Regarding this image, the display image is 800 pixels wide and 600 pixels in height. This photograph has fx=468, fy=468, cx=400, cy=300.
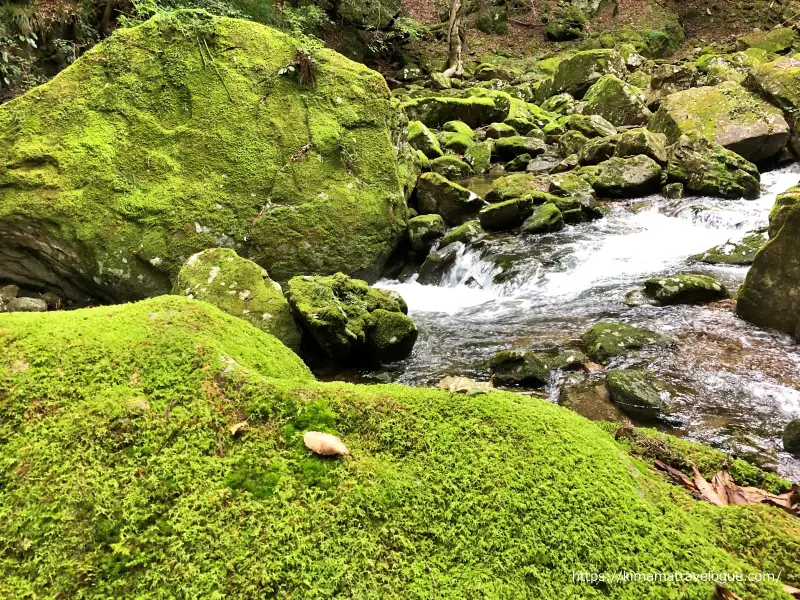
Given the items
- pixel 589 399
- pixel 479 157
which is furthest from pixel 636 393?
pixel 479 157

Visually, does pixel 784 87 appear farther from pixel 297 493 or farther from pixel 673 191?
pixel 297 493

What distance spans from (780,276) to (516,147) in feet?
34.1

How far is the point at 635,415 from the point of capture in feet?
15.8

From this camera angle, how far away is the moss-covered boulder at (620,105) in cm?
1656

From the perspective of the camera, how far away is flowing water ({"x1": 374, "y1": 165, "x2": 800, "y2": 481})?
4801 mm

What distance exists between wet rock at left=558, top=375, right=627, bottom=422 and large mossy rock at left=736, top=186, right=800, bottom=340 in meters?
2.62

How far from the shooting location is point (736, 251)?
8.52 m

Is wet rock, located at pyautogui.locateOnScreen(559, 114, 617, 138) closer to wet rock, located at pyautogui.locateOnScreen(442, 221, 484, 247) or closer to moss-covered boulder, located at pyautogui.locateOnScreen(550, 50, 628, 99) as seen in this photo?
moss-covered boulder, located at pyautogui.locateOnScreen(550, 50, 628, 99)

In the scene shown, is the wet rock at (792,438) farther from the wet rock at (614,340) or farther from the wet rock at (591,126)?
the wet rock at (591,126)

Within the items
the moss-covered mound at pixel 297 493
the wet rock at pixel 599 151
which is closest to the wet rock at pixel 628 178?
the wet rock at pixel 599 151

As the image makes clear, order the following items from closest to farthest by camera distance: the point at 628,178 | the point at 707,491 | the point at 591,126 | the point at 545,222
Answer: the point at 707,491 < the point at 545,222 < the point at 628,178 < the point at 591,126

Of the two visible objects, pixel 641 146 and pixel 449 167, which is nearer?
pixel 641 146

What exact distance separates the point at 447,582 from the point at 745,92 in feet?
54.6

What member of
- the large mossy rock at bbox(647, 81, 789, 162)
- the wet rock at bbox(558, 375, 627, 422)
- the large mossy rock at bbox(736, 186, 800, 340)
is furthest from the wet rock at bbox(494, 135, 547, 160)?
the wet rock at bbox(558, 375, 627, 422)
